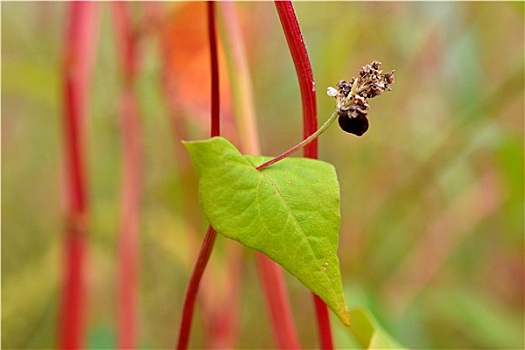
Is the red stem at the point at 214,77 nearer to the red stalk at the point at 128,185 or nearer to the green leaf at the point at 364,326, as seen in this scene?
the green leaf at the point at 364,326

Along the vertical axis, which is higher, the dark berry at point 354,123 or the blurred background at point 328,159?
the dark berry at point 354,123

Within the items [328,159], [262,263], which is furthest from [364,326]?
[328,159]

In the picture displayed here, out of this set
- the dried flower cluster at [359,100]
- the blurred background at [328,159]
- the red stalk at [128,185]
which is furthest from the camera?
the blurred background at [328,159]

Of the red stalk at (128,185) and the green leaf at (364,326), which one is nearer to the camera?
the green leaf at (364,326)

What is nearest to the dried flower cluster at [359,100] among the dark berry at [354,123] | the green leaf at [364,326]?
the dark berry at [354,123]

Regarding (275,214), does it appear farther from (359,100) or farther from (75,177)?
(75,177)

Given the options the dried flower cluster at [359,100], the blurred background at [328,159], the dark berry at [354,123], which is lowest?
the blurred background at [328,159]

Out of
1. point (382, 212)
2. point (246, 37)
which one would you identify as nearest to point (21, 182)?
point (246, 37)
